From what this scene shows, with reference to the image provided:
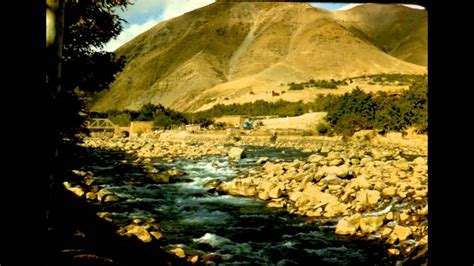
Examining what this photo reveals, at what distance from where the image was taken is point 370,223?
8109 mm

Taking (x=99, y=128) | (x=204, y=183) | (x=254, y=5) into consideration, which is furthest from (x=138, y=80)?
(x=204, y=183)

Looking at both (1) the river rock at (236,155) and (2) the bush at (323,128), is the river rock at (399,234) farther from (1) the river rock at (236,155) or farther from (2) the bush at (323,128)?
(2) the bush at (323,128)

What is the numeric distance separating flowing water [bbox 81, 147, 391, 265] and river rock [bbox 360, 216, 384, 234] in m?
0.47

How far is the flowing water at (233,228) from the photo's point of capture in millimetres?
7062

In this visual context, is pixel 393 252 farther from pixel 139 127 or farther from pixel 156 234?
pixel 139 127

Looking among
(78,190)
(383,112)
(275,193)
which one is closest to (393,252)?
(275,193)

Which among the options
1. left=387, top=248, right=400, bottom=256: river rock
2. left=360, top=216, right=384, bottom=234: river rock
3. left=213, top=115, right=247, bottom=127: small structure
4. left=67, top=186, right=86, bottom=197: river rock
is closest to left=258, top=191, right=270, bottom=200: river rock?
left=360, top=216, right=384, bottom=234: river rock

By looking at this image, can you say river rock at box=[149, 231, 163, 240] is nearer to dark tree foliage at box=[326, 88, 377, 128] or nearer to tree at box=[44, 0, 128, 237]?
tree at box=[44, 0, 128, 237]

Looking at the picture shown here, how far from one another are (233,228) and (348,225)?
2529mm

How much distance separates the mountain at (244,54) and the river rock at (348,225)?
63410 mm

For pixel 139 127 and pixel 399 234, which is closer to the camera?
pixel 399 234

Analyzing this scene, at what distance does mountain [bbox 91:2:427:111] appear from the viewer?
3583 inches

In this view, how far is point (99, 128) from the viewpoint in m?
43.7
